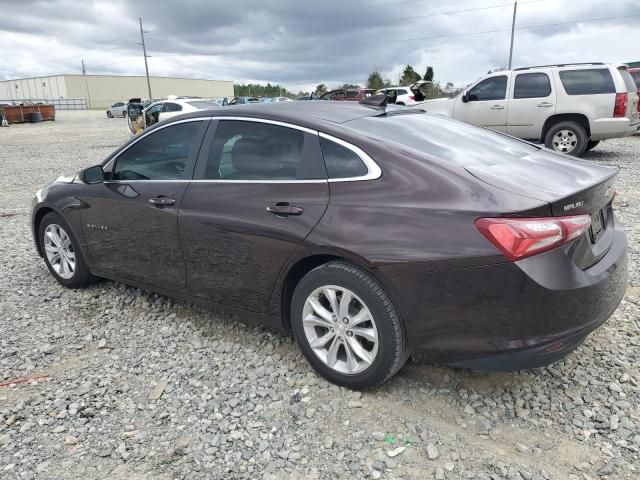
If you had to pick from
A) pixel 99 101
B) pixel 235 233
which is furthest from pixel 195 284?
pixel 99 101

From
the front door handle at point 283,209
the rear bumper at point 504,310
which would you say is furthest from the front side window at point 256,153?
the rear bumper at point 504,310

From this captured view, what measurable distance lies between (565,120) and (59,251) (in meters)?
9.63

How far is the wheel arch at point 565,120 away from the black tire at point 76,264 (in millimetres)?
9338

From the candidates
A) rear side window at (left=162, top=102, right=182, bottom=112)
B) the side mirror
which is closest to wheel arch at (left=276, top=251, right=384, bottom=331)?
the side mirror

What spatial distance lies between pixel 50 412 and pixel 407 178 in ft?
7.61

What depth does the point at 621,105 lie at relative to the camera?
32.6ft

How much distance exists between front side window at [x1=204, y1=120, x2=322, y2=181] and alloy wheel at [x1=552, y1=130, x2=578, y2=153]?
351 inches

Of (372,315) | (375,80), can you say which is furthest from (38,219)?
(375,80)

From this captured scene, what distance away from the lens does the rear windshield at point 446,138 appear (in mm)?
2867

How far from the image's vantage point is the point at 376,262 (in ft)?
8.47

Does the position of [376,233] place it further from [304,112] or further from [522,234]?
[304,112]

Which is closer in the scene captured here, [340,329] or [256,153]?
[340,329]

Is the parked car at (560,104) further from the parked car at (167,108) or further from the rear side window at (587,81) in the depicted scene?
the parked car at (167,108)

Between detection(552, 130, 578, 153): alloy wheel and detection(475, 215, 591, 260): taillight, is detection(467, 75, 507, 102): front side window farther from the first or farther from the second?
detection(475, 215, 591, 260): taillight
